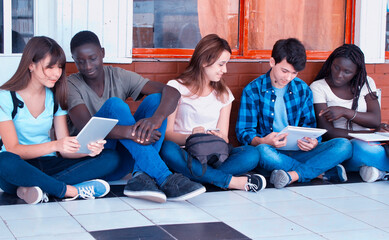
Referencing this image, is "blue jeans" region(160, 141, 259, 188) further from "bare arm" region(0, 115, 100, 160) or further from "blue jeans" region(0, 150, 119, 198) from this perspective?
"bare arm" region(0, 115, 100, 160)

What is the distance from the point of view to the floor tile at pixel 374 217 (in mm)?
2957

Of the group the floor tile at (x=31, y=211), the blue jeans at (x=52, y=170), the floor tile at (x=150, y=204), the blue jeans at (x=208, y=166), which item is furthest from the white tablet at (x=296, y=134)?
the floor tile at (x=31, y=211)

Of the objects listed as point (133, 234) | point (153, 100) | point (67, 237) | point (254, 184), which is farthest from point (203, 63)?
point (67, 237)

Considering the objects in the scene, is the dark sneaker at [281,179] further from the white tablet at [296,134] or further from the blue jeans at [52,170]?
the blue jeans at [52,170]

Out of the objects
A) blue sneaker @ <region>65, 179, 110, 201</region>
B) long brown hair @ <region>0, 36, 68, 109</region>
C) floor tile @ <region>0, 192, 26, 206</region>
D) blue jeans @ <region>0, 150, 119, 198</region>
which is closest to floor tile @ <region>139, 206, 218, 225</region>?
blue sneaker @ <region>65, 179, 110, 201</region>

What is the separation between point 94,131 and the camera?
2.98m

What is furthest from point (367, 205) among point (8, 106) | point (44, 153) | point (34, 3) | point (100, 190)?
point (34, 3)

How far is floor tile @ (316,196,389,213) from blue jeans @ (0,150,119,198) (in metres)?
1.29

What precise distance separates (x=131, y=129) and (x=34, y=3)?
1289 millimetres

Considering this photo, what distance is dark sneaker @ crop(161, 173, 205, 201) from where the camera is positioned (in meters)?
3.12

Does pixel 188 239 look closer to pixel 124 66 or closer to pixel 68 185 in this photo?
pixel 68 185

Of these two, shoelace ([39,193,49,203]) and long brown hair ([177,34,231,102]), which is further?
long brown hair ([177,34,231,102])

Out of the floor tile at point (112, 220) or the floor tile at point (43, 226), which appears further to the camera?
the floor tile at point (112, 220)

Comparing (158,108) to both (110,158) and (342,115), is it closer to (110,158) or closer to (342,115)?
(110,158)
